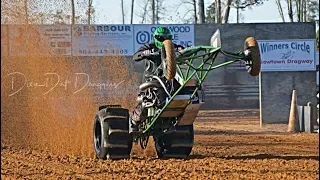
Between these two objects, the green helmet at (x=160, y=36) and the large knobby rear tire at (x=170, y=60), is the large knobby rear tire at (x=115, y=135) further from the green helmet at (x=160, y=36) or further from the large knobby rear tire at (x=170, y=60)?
the large knobby rear tire at (x=170, y=60)

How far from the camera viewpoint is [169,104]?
31.2 ft

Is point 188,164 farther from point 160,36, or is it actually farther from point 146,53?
point 160,36

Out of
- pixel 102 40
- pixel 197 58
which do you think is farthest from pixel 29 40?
pixel 102 40

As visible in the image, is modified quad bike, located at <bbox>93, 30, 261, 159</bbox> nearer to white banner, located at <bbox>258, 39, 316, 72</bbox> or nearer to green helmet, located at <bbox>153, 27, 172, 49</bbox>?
green helmet, located at <bbox>153, 27, 172, 49</bbox>

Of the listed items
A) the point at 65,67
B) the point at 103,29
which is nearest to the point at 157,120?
the point at 65,67

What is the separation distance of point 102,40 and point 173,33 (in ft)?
10.2

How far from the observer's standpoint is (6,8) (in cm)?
1284

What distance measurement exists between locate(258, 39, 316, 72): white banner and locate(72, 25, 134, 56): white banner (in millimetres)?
4944

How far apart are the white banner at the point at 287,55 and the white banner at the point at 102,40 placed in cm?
494

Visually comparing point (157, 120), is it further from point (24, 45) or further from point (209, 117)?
point (209, 117)

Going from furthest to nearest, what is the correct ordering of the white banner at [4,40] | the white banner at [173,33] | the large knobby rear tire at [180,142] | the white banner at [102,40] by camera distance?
the white banner at [173,33], the white banner at [102,40], the white banner at [4,40], the large knobby rear tire at [180,142]

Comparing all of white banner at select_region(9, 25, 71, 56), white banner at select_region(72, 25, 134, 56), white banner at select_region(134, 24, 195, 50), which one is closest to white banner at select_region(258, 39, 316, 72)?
white banner at select_region(134, 24, 195, 50)

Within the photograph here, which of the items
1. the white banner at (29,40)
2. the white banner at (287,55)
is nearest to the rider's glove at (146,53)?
the white banner at (29,40)

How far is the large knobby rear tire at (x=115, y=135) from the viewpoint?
34.0 ft
